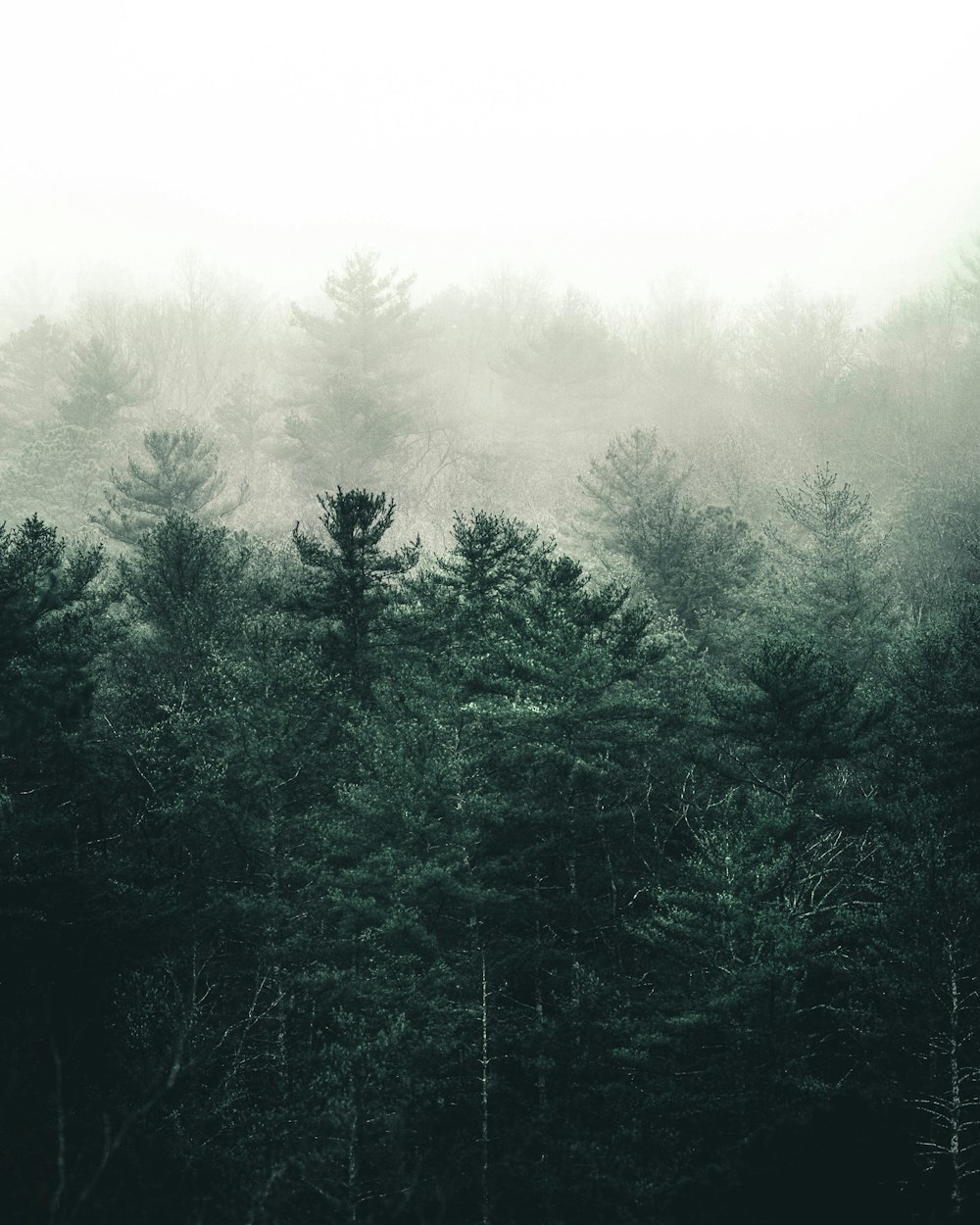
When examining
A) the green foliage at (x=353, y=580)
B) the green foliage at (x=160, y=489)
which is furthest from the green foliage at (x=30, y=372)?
the green foliage at (x=353, y=580)

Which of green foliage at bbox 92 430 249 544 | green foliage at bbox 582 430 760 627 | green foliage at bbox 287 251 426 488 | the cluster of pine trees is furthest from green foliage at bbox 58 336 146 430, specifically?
green foliage at bbox 582 430 760 627

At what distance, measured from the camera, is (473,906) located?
2111 cm

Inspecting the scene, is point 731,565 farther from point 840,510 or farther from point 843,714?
point 843,714

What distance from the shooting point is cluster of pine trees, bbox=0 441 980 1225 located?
18.2m

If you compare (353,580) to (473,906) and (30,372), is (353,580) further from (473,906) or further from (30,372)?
(30,372)

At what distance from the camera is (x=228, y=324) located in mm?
69125

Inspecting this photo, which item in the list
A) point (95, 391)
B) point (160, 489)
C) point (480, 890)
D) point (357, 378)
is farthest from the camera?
point (357, 378)

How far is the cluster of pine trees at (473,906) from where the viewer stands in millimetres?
18219

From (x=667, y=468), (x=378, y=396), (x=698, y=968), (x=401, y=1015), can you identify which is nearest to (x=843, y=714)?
(x=698, y=968)

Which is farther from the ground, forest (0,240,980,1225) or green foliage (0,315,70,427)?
green foliage (0,315,70,427)

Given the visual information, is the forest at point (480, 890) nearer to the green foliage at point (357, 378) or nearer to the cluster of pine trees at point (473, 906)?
the cluster of pine trees at point (473, 906)

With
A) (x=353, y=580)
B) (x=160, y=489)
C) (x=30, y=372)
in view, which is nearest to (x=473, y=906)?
(x=353, y=580)

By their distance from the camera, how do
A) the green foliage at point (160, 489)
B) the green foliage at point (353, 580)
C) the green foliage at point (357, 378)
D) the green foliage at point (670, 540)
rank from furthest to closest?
1. the green foliage at point (357, 378)
2. the green foliage at point (160, 489)
3. the green foliage at point (670, 540)
4. the green foliage at point (353, 580)

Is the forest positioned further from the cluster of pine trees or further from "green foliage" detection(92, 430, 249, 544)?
"green foliage" detection(92, 430, 249, 544)
